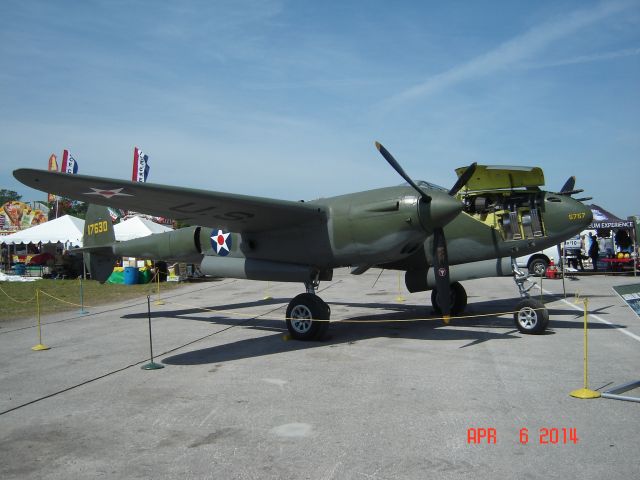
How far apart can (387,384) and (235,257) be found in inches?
220

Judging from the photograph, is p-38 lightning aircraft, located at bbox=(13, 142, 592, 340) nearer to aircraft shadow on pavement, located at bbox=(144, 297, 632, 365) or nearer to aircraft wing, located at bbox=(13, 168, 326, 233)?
aircraft wing, located at bbox=(13, 168, 326, 233)

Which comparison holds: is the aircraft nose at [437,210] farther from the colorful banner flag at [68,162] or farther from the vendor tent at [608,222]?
the colorful banner flag at [68,162]

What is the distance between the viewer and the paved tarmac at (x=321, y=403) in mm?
4609

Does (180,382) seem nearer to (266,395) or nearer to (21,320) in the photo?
(266,395)

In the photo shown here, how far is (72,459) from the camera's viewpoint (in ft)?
16.0

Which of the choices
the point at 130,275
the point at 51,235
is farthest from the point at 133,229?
the point at 51,235

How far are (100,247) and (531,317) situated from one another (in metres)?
12.0

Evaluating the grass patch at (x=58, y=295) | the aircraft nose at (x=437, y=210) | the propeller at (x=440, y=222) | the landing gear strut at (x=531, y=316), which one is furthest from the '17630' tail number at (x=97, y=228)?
the landing gear strut at (x=531, y=316)

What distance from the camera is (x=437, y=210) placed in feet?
30.3

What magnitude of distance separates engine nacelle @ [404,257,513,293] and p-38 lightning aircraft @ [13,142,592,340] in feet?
0.08

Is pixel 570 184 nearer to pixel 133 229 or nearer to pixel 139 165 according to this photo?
pixel 133 229

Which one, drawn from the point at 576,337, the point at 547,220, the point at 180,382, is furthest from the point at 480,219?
the point at 180,382

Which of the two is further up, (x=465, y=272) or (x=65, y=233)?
(x=65, y=233)

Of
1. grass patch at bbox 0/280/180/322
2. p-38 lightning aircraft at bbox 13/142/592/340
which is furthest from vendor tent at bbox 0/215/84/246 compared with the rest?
p-38 lightning aircraft at bbox 13/142/592/340
